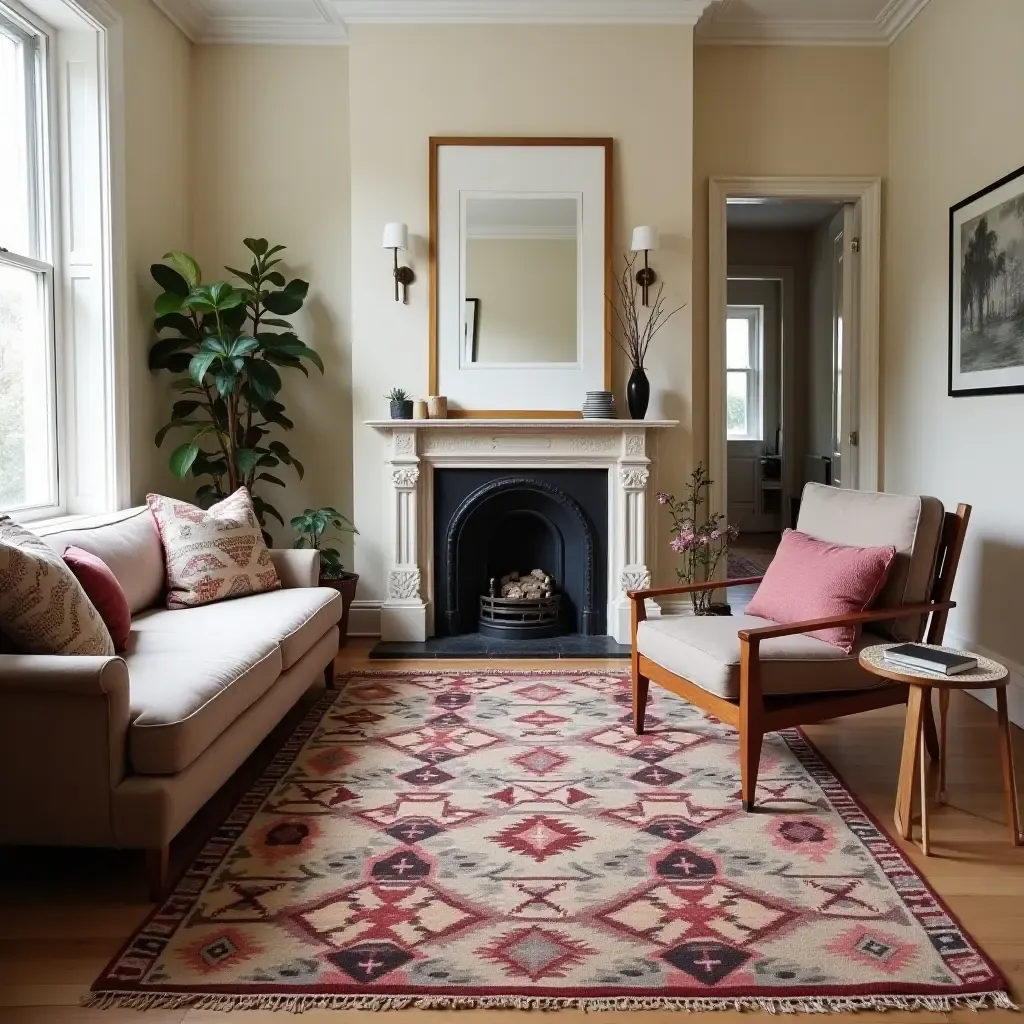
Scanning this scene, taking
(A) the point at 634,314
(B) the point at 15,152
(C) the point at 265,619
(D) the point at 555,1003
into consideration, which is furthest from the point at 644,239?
(D) the point at 555,1003

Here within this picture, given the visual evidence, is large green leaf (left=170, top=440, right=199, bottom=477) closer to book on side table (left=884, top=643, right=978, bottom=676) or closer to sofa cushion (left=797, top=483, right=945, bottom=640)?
sofa cushion (left=797, top=483, right=945, bottom=640)

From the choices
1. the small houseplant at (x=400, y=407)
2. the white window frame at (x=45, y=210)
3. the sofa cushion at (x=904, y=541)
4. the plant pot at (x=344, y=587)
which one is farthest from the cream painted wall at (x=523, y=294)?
the sofa cushion at (x=904, y=541)

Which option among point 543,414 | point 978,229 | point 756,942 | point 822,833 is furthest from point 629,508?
point 756,942

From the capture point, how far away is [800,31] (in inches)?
194

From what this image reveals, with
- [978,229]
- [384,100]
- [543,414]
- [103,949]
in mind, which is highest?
[384,100]

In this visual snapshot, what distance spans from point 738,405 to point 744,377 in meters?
0.28

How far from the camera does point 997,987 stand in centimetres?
186

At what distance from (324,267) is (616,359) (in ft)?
5.37

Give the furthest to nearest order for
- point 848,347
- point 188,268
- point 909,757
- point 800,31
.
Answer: point 848,347, point 800,31, point 188,268, point 909,757

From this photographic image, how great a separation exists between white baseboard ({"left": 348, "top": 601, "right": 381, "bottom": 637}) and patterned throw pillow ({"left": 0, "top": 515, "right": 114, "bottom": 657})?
2.54 m

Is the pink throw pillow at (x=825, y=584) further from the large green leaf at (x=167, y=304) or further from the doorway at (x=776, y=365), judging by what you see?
the doorway at (x=776, y=365)

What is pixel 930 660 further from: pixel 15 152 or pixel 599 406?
pixel 15 152

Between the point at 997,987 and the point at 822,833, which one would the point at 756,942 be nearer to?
the point at 997,987

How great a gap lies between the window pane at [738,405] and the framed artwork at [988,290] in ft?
16.3
